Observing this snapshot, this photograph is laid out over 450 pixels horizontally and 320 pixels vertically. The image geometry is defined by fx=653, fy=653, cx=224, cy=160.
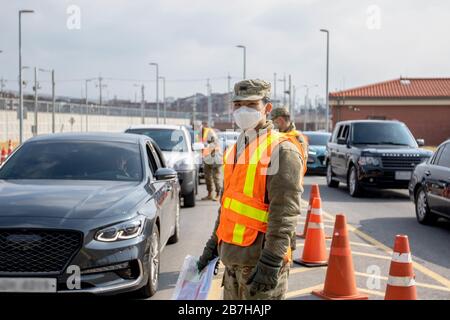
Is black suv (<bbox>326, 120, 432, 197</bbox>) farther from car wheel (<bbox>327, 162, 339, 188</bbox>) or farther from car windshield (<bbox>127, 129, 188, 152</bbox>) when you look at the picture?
car windshield (<bbox>127, 129, 188, 152</bbox>)

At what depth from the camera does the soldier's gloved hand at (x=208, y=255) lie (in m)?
4.03

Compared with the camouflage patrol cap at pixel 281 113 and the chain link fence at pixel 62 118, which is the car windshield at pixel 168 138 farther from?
the chain link fence at pixel 62 118

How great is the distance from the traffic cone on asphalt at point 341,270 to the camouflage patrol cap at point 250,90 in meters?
2.67

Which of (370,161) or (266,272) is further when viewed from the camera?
(370,161)

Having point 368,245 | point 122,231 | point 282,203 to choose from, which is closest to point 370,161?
point 368,245

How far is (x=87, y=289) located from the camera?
5383mm

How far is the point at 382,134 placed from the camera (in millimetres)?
16641

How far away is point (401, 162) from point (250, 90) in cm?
1203

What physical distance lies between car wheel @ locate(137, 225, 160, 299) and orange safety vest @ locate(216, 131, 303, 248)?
2.43m

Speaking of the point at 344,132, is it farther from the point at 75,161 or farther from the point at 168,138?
the point at 75,161

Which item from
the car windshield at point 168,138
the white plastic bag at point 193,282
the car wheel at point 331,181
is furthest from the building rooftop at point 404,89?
the white plastic bag at point 193,282
